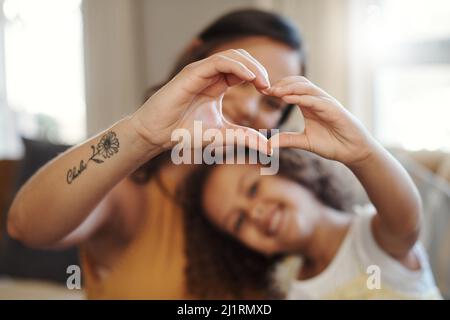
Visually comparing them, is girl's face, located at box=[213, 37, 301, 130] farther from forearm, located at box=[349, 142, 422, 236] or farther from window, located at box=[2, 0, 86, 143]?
window, located at box=[2, 0, 86, 143]

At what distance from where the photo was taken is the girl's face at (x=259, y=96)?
65 centimetres

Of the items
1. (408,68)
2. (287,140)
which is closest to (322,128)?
(287,140)

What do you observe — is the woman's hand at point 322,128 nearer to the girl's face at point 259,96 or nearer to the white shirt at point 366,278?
the girl's face at point 259,96

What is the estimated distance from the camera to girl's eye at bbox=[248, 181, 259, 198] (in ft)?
2.58

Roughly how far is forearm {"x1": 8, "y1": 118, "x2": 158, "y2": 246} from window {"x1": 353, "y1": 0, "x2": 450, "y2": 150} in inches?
28.7

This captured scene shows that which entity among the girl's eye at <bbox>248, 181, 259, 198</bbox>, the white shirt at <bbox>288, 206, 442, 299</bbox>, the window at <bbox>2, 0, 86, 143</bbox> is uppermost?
the window at <bbox>2, 0, 86, 143</bbox>

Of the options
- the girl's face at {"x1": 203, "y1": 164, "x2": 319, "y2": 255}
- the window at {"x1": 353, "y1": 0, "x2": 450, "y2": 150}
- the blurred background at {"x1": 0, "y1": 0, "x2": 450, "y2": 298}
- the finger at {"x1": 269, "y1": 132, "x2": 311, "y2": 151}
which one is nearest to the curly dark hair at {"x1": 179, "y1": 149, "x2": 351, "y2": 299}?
the girl's face at {"x1": 203, "y1": 164, "x2": 319, "y2": 255}

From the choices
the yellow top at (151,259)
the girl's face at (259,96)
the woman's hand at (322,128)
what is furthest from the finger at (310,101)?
the yellow top at (151,259)

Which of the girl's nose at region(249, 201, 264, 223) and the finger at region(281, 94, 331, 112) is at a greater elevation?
the finger at region(281, 94, 331, 112)

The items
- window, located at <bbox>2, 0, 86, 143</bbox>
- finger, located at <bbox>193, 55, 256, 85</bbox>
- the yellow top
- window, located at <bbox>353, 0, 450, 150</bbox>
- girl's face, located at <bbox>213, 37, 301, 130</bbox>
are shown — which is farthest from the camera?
window, located at <bbox>2, 0, 86, 143</bbox>

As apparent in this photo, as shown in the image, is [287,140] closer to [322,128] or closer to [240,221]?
[322,128]

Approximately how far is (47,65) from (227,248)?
164cm
